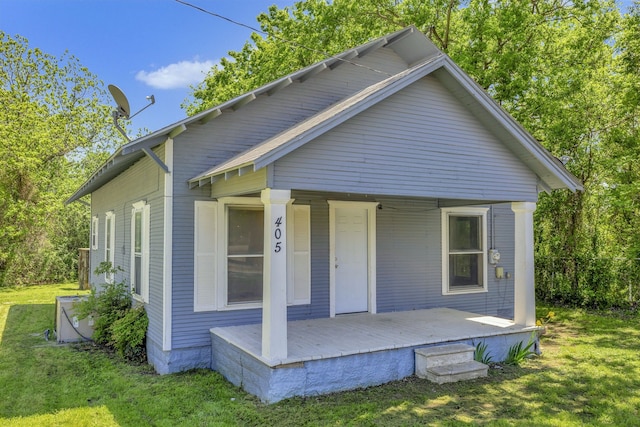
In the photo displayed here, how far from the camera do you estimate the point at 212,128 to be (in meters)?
7.03

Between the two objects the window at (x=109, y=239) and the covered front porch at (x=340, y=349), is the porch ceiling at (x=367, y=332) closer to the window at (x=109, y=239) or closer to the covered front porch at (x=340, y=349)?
the covered front porch at (x=340, y=349)

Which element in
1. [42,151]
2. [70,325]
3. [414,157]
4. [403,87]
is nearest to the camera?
[403,87]

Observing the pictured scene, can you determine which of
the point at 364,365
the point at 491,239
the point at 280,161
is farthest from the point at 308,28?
the point at 364,365

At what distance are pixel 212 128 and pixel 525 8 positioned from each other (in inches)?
385

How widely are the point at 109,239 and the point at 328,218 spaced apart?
644cm

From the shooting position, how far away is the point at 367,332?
265 inches

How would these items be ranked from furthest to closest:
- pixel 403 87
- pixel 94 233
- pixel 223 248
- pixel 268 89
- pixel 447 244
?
pixel 94 233 < pixel 447 244 < pixel 268 89 < pixel 223 248 < pixel 403 87

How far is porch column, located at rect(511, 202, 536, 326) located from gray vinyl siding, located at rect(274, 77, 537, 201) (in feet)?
0.91

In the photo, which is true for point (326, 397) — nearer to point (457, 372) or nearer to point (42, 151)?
point (457, 372)

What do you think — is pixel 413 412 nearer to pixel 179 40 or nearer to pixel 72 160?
pixel 179 40

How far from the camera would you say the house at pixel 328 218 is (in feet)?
18.4

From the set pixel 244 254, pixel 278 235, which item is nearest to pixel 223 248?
pixel 244 254

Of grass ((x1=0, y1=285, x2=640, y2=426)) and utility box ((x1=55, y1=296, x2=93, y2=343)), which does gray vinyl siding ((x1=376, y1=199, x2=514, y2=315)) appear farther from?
utility box ((x1=55, y1=296, x2=93, y2=343))

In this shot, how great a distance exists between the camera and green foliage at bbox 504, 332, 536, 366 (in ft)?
22.7
